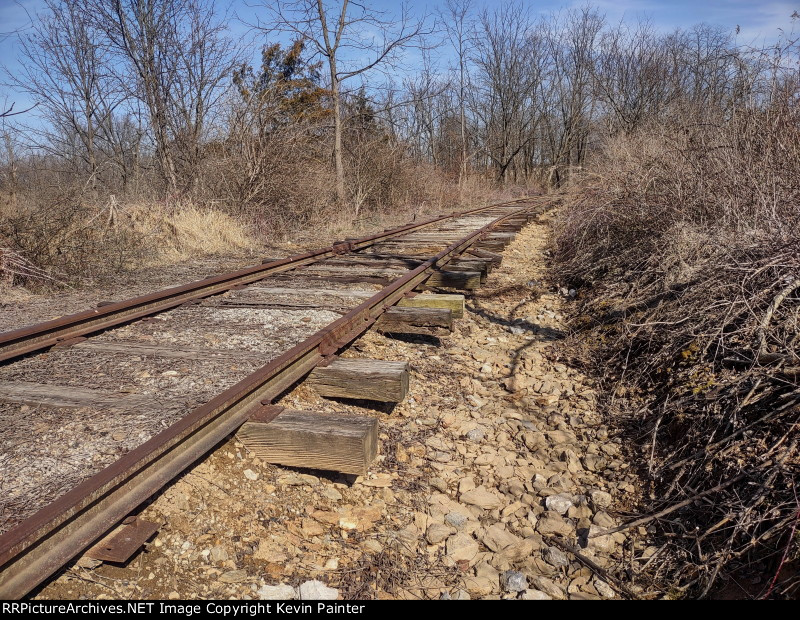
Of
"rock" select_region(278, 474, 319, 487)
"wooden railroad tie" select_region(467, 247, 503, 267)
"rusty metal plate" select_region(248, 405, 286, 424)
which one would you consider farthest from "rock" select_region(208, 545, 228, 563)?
"wooden railroad tie" select_region(467, 247, 503, 267)

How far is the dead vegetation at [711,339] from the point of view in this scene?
7.45 ft

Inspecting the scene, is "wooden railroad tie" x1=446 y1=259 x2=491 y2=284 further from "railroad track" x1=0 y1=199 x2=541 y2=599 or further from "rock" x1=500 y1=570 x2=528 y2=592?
"rock" x1=500 y1=570 x2=528 y2=592

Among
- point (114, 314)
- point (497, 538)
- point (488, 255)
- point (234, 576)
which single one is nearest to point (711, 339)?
point (497, 538)

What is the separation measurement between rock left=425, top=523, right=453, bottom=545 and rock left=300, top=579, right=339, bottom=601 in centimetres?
55

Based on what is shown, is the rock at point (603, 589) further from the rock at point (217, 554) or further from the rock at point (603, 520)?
the rock at point (217, 554)

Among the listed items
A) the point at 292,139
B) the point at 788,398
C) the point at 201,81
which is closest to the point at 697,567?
the point at 788,398

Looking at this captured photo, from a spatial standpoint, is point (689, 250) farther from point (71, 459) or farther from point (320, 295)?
point (71, 459)

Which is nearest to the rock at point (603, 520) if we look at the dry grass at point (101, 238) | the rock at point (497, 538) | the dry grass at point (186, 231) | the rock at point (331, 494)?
the rock at point (497, 538)

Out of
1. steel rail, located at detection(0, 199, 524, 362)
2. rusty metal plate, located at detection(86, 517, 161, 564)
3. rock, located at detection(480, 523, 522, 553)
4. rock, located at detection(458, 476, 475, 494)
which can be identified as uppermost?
steel rail, located at detection(0, 199, 524, 362)

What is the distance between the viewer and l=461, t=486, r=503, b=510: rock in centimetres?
278

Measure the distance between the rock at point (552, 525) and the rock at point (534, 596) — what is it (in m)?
0.39

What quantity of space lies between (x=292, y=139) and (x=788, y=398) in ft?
38.0

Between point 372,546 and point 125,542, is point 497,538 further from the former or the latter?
point 125,542
